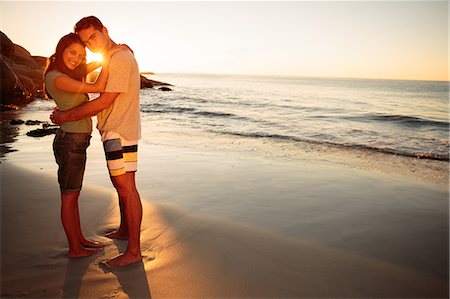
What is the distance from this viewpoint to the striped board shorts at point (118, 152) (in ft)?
10.2

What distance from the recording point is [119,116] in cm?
311

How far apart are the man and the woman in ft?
0.39

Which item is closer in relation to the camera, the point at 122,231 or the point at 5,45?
the point at 122,231

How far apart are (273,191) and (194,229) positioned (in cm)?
203

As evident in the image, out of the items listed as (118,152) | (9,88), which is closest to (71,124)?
(118,152)

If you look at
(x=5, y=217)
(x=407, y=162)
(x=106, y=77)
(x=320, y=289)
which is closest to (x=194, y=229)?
(x=320, y=289)

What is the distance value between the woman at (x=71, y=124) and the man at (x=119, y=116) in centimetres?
12

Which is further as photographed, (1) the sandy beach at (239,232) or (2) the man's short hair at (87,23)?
(2) the man's short hair at (87,23)

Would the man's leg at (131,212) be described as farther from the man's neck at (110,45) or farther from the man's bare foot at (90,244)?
the man's neck at (110,45)

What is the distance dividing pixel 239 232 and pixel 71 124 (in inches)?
90.7

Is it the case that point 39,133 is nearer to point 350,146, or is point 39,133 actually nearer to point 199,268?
point 199,268

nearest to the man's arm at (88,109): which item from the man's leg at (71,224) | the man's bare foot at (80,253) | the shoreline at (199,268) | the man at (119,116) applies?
the man at (119,116)

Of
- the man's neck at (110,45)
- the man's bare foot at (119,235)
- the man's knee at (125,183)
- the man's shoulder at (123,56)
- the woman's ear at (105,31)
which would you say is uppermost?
the woman's ear at (105,31)

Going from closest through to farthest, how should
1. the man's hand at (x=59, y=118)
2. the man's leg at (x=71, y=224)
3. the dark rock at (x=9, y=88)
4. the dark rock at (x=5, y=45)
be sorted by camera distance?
the man's hand at (x=59, y=118), the man's leg at (x=71, y=224), the dark rock at (x=9, y=88), the dark rock at (x=5, y=45)
